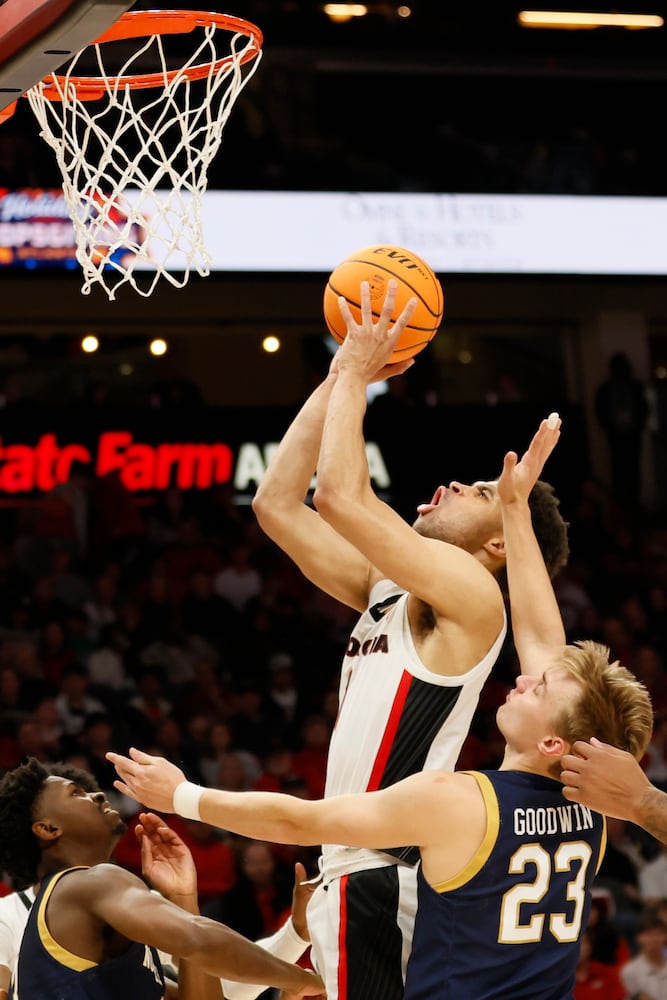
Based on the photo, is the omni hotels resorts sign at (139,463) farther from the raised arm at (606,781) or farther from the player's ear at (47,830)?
the raised arm at (606,781)

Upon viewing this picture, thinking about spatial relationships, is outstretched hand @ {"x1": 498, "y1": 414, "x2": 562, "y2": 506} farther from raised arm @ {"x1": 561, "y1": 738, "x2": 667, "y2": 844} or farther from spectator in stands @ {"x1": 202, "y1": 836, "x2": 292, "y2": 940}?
spectator in stands @ {"x1": 202, "y1": 836, "x2": 292, "y2": 940}

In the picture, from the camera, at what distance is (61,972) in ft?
11.0

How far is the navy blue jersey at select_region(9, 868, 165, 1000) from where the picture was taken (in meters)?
3.35

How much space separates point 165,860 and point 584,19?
38.0ft

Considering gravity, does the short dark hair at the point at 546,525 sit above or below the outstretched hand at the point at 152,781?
above

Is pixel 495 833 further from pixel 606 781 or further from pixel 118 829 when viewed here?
pixel 118 829

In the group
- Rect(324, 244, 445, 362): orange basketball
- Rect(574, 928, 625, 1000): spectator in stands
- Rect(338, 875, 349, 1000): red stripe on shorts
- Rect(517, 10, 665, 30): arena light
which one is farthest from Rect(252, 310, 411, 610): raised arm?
Rect(517, 10, 665, 30): arena light

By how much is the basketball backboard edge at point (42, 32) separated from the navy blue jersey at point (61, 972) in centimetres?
183

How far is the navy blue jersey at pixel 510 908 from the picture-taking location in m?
2.87

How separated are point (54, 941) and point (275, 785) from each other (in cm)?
540

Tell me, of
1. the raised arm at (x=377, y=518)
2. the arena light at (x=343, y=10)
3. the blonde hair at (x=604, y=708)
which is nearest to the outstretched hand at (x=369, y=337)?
the raised arm at (x=377, y=518)

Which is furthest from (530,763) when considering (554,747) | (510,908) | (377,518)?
(377,518)

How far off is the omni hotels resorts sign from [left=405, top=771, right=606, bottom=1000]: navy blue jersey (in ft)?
29.6

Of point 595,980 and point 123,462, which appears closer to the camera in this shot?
point 595,980
